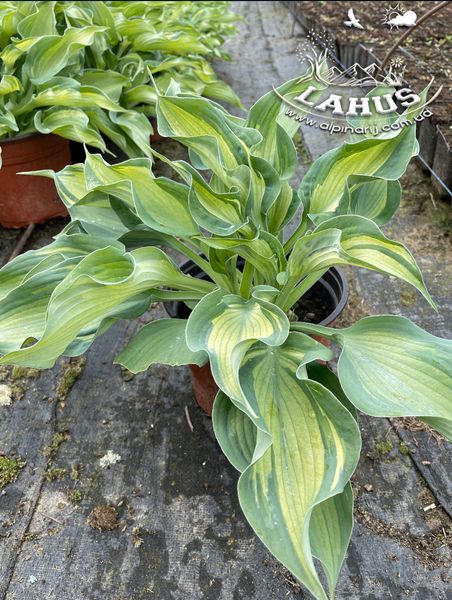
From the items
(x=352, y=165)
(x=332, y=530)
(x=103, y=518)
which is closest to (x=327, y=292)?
(x=352, y=165)

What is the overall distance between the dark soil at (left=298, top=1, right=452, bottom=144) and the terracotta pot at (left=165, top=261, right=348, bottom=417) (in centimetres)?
101

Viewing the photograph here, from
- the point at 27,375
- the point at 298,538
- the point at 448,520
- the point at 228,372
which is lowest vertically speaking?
the point at 27,375

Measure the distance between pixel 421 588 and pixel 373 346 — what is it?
0.53 m

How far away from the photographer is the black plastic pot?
1.50 meters

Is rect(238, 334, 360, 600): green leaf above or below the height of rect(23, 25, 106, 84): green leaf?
below

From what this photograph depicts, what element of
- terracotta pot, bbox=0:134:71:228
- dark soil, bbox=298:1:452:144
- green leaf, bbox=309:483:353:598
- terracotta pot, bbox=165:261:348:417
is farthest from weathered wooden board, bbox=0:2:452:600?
dark soil, bbox=298:1:452:144

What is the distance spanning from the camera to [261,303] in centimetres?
119

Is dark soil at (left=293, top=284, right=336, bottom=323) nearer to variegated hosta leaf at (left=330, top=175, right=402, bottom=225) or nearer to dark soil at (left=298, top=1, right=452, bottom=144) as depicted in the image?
variegated hosta leaf at (left=330, top=175, right=402, bottom=225)

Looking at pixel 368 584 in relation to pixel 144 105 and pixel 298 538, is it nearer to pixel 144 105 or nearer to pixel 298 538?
pixel 298 538

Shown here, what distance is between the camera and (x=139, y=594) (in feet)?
3.99

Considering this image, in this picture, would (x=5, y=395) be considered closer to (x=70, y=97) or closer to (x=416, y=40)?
(x=70, y=97)

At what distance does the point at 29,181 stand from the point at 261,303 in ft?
4.96

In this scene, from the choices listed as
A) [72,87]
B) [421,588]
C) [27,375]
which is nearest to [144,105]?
[72,87]

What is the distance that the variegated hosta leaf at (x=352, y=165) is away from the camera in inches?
49.9
